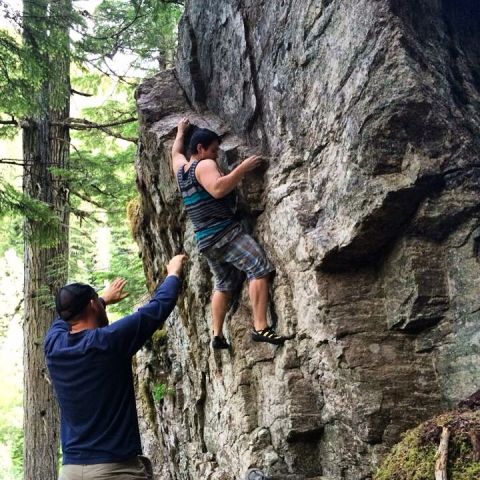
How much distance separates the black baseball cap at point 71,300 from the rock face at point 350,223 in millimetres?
1997

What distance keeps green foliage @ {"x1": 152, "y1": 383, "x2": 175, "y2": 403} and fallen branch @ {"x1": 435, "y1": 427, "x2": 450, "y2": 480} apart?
5.39m

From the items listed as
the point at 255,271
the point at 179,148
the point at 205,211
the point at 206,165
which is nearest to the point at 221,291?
the point at 255,271

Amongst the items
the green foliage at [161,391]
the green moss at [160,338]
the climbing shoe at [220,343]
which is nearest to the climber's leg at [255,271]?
the climbing shoe at [220,343]

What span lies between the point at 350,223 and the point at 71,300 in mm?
2496

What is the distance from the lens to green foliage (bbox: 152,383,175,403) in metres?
8.08

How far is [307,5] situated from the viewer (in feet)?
17.3

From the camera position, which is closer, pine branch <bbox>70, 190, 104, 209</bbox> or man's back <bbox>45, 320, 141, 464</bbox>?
man's back <bbox>45, 320, 141, 464</bbox>

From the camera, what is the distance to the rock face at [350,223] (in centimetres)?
440

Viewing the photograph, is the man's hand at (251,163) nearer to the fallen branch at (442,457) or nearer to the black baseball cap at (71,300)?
the black baseball cap at (71,300)

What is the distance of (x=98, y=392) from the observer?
4.08m

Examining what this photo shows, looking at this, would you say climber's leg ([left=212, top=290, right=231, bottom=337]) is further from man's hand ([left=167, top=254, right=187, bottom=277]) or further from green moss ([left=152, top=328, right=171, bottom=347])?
green moss ([left=152, top=328, right=171, bottom=347])

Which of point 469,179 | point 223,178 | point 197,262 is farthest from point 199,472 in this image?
point 469,179

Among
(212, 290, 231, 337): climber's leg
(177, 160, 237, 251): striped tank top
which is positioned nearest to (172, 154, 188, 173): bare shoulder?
(177, 160, 237, 251): striped tank top

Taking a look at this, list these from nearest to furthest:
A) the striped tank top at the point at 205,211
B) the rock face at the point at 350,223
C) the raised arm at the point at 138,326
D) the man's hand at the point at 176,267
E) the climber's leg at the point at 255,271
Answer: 1. the raised arm at the point at 138,326
2. the rock face at the point at 350,223
3. the man's hand at the point at 176,267
4. the climber's leg at the point at 255,271
5. the striped tank top at the point at 205,211
